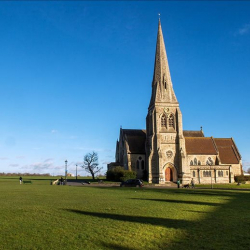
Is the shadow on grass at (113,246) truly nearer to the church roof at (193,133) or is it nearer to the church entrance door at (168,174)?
the church entrance door at (168,174)

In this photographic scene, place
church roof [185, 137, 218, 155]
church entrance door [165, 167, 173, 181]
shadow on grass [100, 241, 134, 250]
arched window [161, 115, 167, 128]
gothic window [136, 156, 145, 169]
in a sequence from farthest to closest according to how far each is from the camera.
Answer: gothic window [136, 156, 145, 169]
church roof [185, 137, 218, 155]
arched window [161, 115, 167, 128]
church entrance door [165, 167, 173, 181]
shadow on grass [100, 241, 134, 250]

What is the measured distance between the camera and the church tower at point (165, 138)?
2372 inches

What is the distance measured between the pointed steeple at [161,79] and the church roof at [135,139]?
897cm

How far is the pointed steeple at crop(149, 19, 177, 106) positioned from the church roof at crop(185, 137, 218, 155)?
32.0 feet

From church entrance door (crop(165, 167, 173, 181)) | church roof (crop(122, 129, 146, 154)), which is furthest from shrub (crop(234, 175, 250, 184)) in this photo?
church roof (crop(122, 129, 146, 154))

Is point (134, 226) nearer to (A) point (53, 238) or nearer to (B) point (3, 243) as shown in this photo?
(A) point (53, 238)

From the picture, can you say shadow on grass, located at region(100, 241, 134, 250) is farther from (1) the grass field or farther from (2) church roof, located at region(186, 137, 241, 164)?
(2) church roof, located at region(186, 137, 241, 164)

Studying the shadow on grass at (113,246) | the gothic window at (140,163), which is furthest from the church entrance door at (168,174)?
the shadow on grass at (113,246)

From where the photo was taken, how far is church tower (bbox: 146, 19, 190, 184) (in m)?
60.2

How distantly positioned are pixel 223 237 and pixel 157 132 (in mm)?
51288

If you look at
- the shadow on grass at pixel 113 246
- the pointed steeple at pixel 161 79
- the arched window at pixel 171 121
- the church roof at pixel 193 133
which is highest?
the pointed steeple at pixel 161 79

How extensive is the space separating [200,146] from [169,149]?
8.28 m

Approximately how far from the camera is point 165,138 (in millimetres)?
61781

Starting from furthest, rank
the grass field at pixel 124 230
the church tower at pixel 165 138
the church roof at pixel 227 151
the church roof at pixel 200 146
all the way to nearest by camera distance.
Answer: the church roof at pixel 227 151 < the church roof at pixel 200 146 < the church tower at pixel 165 138 < the grass field at pixel 124 230
